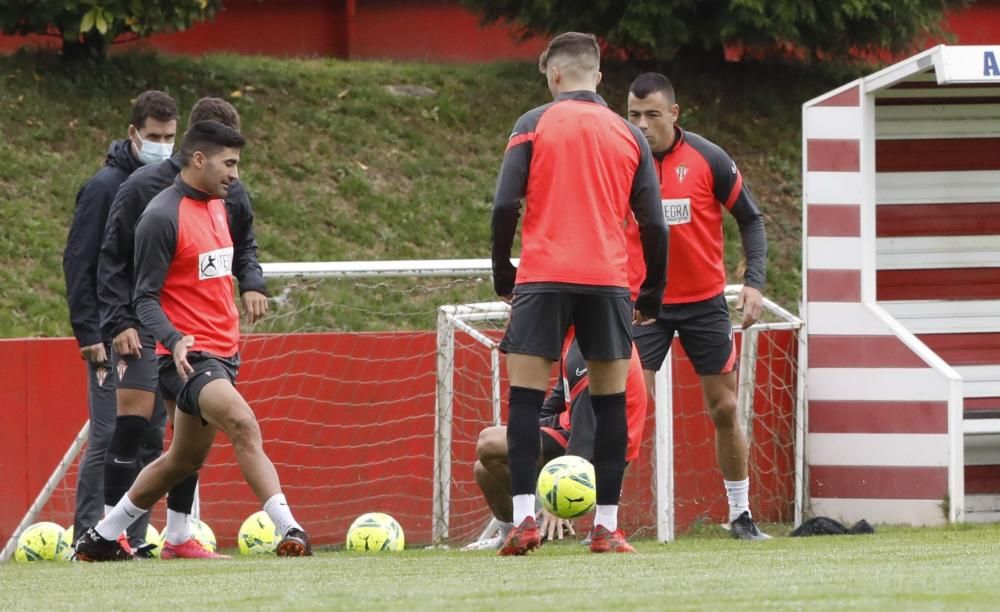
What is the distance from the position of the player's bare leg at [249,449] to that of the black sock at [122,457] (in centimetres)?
83

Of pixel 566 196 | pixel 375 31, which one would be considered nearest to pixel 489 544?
pixel 566 196

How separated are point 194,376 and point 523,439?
1.56 meters

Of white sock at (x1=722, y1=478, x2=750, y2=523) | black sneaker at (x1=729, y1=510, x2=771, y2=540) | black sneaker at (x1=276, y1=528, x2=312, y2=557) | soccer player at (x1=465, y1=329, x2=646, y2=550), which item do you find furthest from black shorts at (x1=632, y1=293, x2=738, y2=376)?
black sneaker at (x1=276, y1=528, x2=312, y2=557)

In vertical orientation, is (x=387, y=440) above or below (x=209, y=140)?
below

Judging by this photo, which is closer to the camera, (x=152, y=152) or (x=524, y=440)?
(x=524, y=440)

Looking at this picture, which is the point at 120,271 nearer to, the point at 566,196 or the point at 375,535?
the point at 375,535

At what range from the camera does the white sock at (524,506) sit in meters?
6.60

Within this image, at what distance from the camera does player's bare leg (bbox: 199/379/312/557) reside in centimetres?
718

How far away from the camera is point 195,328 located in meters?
7.49

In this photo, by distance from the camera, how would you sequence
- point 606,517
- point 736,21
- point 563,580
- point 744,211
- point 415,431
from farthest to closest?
point 736,21
point 415,431
point 744,211
point 606,517
point 563,580

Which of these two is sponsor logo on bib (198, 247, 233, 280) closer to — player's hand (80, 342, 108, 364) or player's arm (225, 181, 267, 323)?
player's arm (225, 181, 267, 323)

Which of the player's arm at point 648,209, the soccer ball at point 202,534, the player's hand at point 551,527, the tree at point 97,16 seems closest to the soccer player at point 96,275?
the soccer ball at point 202,534

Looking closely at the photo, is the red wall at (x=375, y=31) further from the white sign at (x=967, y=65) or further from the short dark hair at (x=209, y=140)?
the short dark hair at (x=209, y=140)

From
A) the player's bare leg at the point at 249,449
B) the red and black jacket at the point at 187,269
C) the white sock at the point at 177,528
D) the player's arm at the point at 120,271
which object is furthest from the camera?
the white sock at the point at 177,528
